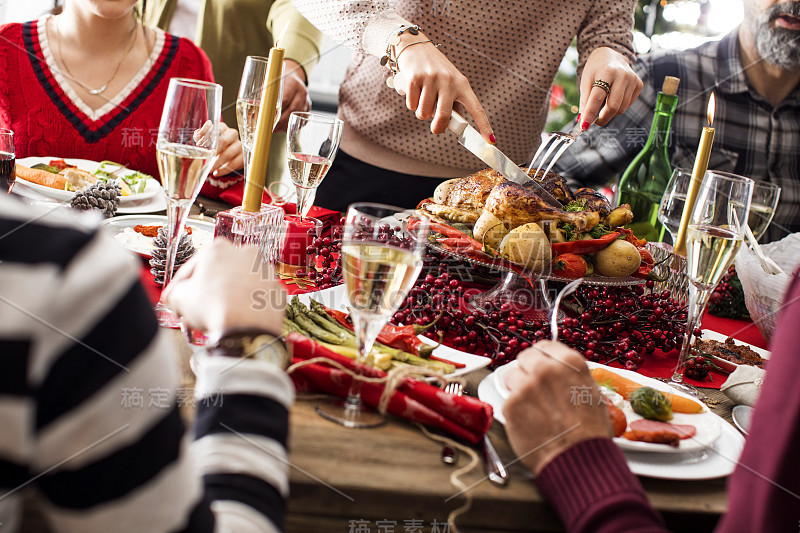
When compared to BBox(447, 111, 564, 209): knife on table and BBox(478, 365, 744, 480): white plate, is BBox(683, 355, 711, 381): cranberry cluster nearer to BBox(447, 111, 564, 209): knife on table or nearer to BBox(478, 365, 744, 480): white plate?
BBox(478, 365, 744, 480): white plate

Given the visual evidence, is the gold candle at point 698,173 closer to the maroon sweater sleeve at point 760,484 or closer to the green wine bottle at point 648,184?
→ the green wine bottle at point 648,184

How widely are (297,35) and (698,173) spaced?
5.02 ft

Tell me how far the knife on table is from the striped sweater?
36.4 inches

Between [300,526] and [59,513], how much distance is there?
0.31 metres

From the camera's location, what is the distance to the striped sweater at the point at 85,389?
41 centimetres

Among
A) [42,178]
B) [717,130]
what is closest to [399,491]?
[42,178]

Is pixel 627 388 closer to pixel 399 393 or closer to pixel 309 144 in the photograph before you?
pixel 399 393

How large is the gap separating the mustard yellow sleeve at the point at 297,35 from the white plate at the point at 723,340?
1.63 meters

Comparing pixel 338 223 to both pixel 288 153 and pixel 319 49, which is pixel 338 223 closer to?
pixel 288 153

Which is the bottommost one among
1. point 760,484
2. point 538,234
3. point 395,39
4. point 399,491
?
point 399,491

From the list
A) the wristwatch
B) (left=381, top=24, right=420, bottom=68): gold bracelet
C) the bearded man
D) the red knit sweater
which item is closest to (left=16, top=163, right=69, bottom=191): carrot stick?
the red knit sweater

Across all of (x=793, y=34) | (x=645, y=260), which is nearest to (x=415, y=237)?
(x=645, y=260)

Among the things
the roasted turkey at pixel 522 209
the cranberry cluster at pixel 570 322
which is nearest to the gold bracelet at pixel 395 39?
the roasted turkey at pixel 522 209

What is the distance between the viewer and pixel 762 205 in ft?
4.78
